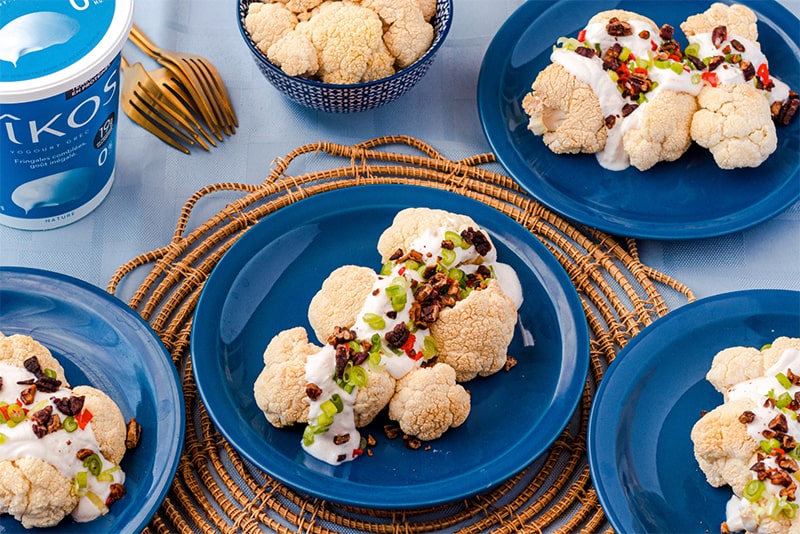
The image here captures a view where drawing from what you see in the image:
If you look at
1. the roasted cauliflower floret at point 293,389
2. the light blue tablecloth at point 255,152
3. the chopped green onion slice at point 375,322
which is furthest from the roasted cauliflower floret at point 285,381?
the light blue tablecloth at point 255,152

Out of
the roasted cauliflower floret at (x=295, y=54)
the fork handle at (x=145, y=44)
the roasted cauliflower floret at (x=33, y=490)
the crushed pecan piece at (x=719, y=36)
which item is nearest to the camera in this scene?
the roasted cauliflower floret at (x=33, y=490)

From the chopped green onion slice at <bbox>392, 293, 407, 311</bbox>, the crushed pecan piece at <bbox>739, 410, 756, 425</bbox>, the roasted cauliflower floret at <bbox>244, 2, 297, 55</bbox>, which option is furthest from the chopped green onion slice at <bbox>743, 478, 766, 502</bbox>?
the roasted cauliflower floret at <bbox>244, 2, 297, 55</bbox>

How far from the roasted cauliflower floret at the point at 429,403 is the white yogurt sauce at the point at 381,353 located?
50 millimetres

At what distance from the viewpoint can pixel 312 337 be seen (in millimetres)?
2283

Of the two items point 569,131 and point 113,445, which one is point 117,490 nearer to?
point 113,445

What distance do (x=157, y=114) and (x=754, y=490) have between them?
1.74 m

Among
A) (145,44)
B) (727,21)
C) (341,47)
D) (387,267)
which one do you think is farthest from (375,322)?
(727,21)

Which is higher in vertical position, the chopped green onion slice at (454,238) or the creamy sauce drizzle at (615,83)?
the creamy sauce drizzle at (615,83)

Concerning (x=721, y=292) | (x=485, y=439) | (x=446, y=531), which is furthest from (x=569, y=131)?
(x=446, y=531)

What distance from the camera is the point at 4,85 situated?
6.79 ft

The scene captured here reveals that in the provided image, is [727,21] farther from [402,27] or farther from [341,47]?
[341,47]

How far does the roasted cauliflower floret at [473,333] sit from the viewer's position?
2.17 meters

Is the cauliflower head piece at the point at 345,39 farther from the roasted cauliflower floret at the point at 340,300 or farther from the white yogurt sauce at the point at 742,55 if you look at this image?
the white yogurt sauce at the point at 742,55

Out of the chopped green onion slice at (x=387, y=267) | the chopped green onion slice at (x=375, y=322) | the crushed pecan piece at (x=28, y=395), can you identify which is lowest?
the crushed pecan piece at (x=28, y=395)
